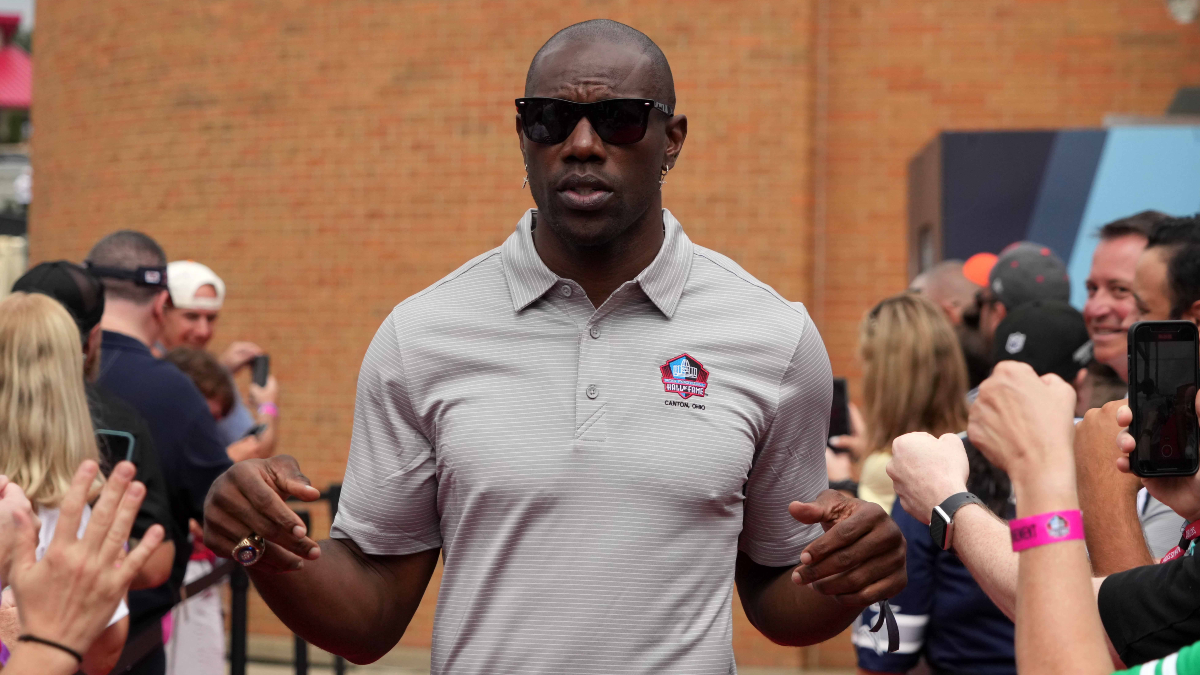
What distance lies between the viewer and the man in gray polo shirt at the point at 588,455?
81.5 inches

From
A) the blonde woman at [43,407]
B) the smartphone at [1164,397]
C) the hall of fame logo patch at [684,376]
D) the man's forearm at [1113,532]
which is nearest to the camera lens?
the smartphone at [1164,397]

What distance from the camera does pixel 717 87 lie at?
798cm

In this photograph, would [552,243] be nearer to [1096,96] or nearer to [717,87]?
[717,87]

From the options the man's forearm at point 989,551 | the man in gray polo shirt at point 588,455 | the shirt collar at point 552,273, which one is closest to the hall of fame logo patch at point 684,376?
the man in gray polo shirt at point 588,455

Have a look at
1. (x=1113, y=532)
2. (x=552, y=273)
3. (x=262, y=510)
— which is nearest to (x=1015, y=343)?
(x=1113, y=532)

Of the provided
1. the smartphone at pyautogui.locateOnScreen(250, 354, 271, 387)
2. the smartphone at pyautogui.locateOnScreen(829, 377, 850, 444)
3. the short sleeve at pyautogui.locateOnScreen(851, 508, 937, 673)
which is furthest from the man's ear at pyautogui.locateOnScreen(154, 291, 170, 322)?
the short sleeve at pyautogui.locateOnScreen(851, 508, 937, 673)

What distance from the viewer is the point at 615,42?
7.43ft

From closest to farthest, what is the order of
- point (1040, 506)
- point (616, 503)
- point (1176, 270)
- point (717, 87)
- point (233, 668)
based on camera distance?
1. point (1040, 506)
2. point (616, 503)
3. point (1176, 270)
4. point (233, 668)
5. point (717, 87)

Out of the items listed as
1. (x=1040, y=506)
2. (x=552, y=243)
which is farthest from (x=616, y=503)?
(x=1040, y=506)

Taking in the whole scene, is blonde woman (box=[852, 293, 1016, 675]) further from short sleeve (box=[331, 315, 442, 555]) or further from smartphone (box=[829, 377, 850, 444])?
short sleeve (box=[331, 315, 442, 555])

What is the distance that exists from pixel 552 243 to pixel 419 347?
13.8 inches

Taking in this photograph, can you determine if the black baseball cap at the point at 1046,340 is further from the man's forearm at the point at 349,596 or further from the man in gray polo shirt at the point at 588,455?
the man's forearm at the point at 349,596

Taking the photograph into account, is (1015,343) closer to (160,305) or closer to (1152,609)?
(1152,609)

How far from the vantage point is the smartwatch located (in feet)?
7.25
